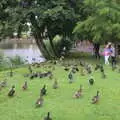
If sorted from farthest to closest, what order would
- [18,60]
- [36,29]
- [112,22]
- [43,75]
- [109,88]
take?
[36,29] < [18,60] < [112,22] < [43,75] < [109,88]

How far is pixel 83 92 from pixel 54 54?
66.5ft

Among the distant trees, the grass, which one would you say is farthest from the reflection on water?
the grass

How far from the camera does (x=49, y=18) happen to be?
28672mm

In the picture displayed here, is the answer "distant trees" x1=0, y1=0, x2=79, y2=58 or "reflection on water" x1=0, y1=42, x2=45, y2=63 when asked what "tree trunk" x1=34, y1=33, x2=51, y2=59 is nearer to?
"distant trees" x1=0, y1=0, x2=79, y2=58

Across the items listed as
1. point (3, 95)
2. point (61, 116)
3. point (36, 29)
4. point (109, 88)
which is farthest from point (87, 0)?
point (61, 116)

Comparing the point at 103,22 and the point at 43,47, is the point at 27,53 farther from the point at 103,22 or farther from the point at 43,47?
the point at 103,22

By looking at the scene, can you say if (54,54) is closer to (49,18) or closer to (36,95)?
(49,18)

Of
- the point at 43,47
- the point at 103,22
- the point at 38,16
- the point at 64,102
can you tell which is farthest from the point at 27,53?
the point at 64,102

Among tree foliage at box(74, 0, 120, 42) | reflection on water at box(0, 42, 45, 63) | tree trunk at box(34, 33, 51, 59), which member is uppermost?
tree foliage at box(74, 0, 120, 42)

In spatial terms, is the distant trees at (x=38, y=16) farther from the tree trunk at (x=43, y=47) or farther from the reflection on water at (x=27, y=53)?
the reflection on water at (x=27, y=53)

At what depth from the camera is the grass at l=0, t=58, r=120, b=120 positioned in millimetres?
11008

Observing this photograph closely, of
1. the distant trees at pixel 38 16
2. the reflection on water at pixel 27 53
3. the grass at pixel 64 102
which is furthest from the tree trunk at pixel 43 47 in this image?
the grass at pixel 64 102

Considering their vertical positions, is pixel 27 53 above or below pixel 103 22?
below

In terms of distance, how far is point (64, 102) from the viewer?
496 inches
